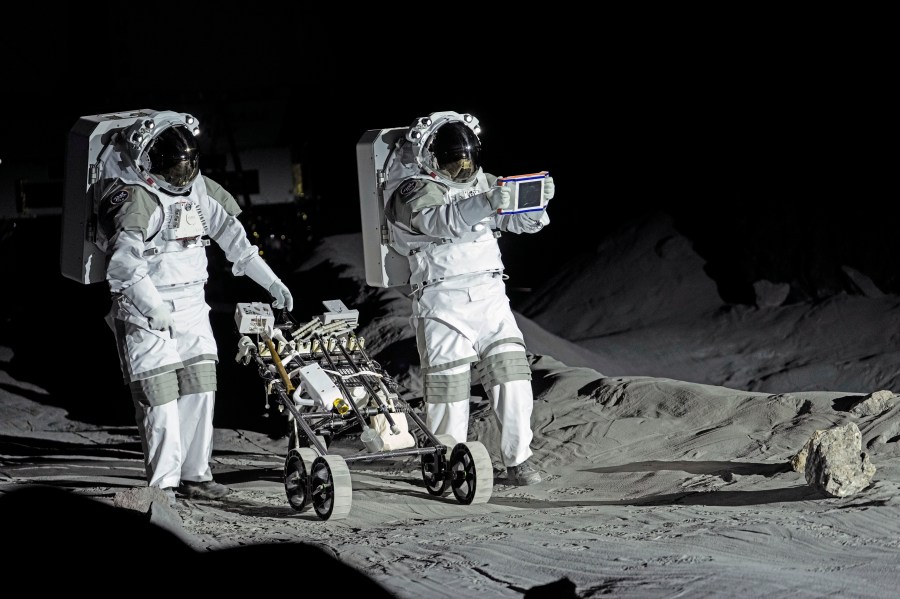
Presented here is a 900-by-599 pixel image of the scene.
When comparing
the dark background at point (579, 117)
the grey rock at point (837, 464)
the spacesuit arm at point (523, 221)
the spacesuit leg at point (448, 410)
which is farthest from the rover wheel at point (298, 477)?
→ the dark background at point (579, 117)

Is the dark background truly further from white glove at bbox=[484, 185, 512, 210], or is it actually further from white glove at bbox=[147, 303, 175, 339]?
white glove at bbox=[484, 185, 512, 210]

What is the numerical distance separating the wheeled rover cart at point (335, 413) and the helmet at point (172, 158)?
0.65 m

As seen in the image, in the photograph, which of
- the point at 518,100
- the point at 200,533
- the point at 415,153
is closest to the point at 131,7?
the point at 518,100

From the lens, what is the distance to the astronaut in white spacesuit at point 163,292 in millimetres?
4684

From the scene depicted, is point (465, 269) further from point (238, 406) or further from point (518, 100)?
point (518, 100)

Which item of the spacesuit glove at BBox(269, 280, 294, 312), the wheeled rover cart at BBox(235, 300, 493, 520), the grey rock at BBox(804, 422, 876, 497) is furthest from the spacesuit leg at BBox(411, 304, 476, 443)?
the grey rock at BBox(804, 422, 876, 497)

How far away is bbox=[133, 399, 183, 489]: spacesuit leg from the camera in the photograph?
4.81 metres

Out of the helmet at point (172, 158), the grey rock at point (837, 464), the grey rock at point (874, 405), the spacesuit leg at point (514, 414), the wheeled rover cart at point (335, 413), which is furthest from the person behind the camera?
the grey rock at point (874, 405)

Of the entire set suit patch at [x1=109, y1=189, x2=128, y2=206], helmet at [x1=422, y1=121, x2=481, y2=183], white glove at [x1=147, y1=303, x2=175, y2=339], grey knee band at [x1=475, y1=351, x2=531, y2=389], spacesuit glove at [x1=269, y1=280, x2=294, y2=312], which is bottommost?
grey knee band at [x1=475, y1=351, x2=531, y2=389]

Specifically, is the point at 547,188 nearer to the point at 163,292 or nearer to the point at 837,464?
the point at 837,464

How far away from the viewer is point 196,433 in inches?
199

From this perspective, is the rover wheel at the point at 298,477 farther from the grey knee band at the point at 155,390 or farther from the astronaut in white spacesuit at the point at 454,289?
the astronaut in white spacesuit at the point at 454,289

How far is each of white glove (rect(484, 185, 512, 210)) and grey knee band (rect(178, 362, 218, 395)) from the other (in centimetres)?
153

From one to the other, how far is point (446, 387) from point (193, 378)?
3.86 feet
